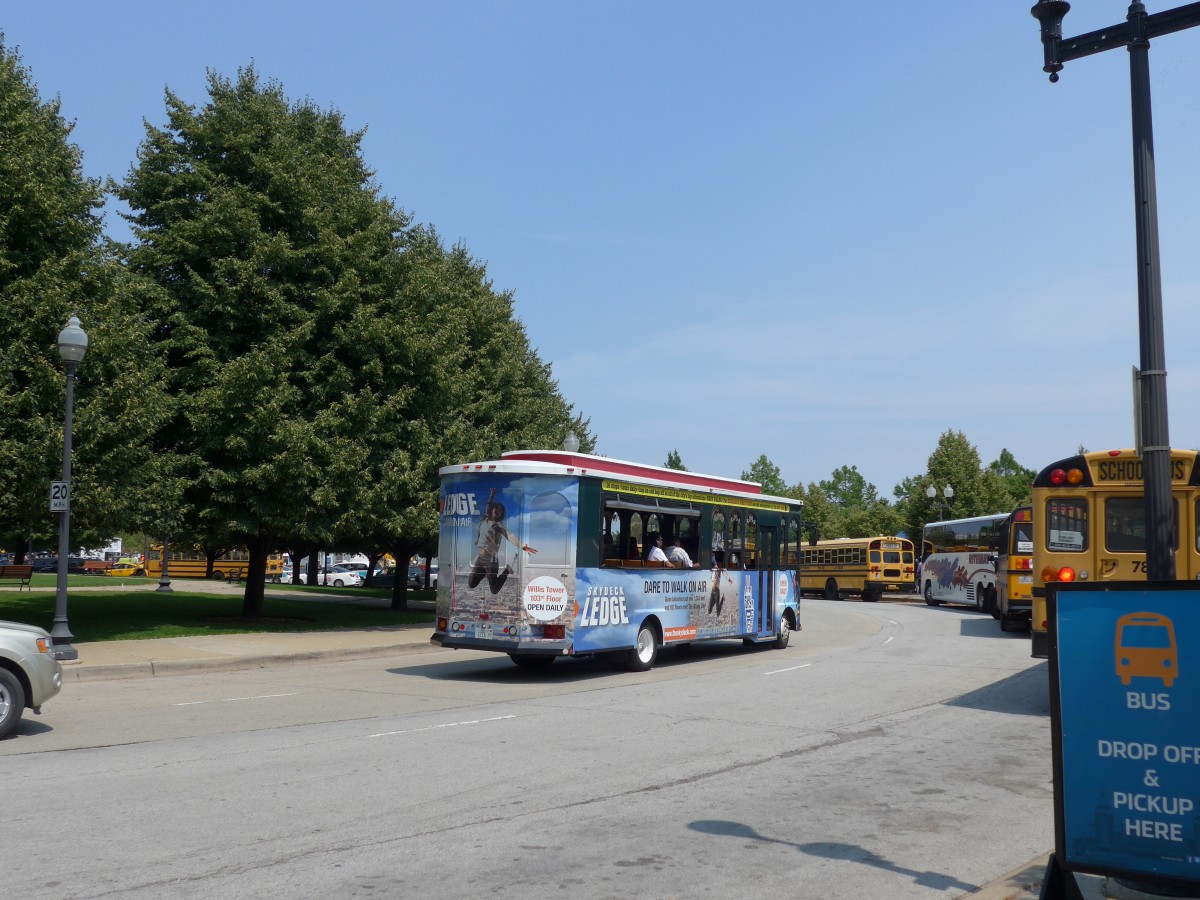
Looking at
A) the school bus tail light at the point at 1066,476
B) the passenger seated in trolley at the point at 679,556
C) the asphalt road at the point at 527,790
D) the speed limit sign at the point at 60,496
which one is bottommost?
the asphalt road at the point at 527,790

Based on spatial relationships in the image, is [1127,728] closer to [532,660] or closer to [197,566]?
[532,660]

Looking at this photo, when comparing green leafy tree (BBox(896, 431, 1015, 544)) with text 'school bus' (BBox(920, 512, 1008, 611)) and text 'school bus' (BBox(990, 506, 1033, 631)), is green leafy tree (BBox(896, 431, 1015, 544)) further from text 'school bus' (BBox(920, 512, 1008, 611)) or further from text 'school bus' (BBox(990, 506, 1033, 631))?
text 'school bus' (BBox(990, 506, 1033, 631))

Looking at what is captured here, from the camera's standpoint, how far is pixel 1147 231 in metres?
7.71

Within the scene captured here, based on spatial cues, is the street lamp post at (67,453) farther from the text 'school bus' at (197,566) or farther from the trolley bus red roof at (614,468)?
the text 'school bus' at (197,566)

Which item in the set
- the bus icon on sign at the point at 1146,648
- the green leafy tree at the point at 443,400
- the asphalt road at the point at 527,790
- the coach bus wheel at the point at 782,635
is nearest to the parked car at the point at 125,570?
the green leafy tree at the point at 443,400

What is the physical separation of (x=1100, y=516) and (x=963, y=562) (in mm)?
27590

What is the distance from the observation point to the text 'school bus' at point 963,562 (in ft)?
125

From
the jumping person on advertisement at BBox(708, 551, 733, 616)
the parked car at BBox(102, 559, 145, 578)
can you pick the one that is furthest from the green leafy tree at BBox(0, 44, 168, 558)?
the parked car at BBox(102, 559, 145, 578)

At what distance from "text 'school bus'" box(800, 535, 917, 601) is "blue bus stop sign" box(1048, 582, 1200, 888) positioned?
152ft

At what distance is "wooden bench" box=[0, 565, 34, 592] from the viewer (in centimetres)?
3956

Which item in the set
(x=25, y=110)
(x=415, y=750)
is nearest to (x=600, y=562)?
(x=415, y=750)

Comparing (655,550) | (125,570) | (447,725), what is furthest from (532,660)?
(125,570)

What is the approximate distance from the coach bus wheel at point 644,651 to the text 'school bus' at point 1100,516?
6635 millimetres

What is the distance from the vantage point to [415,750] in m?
10.0
